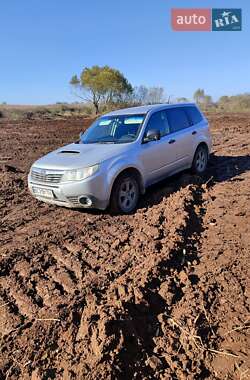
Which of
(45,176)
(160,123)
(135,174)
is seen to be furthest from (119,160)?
(160,123)

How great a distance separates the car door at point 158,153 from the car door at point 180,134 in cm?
15

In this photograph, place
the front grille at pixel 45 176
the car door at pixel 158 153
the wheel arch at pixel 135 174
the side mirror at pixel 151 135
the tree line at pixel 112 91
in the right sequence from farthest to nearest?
the tree line at pixel 112 91 → the car door at pixel 158 153 → the side mirror at pixel 151 135 → the wheel arch at pixel 135 174 → the front grille at pixel 45 176

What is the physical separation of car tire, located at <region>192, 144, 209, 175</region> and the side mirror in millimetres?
1992

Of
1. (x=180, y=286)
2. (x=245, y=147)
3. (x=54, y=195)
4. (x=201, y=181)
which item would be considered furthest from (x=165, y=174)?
(x=245, y=147)

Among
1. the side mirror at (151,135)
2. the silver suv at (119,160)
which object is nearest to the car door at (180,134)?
the silver suv at (119,160)

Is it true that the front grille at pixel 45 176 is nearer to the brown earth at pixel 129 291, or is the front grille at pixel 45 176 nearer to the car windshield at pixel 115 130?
the brown earth at pixel 129 291

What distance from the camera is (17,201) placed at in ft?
26.3

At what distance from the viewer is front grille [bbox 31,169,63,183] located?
654cm

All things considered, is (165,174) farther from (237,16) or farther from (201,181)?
(237,16)

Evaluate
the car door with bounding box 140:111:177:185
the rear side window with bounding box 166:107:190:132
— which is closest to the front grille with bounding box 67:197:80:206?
the car door with bounding box 140:111:177:185

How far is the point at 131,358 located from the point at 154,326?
1.54ft

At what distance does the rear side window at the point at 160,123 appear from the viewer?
299 inches

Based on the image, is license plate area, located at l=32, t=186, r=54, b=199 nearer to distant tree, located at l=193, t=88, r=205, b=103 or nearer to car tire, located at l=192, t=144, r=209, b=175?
car tire, located at l=192, t=144, r=209, b=175

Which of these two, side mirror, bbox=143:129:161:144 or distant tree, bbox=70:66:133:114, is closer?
side mirror, bbox=143:129:161:144
